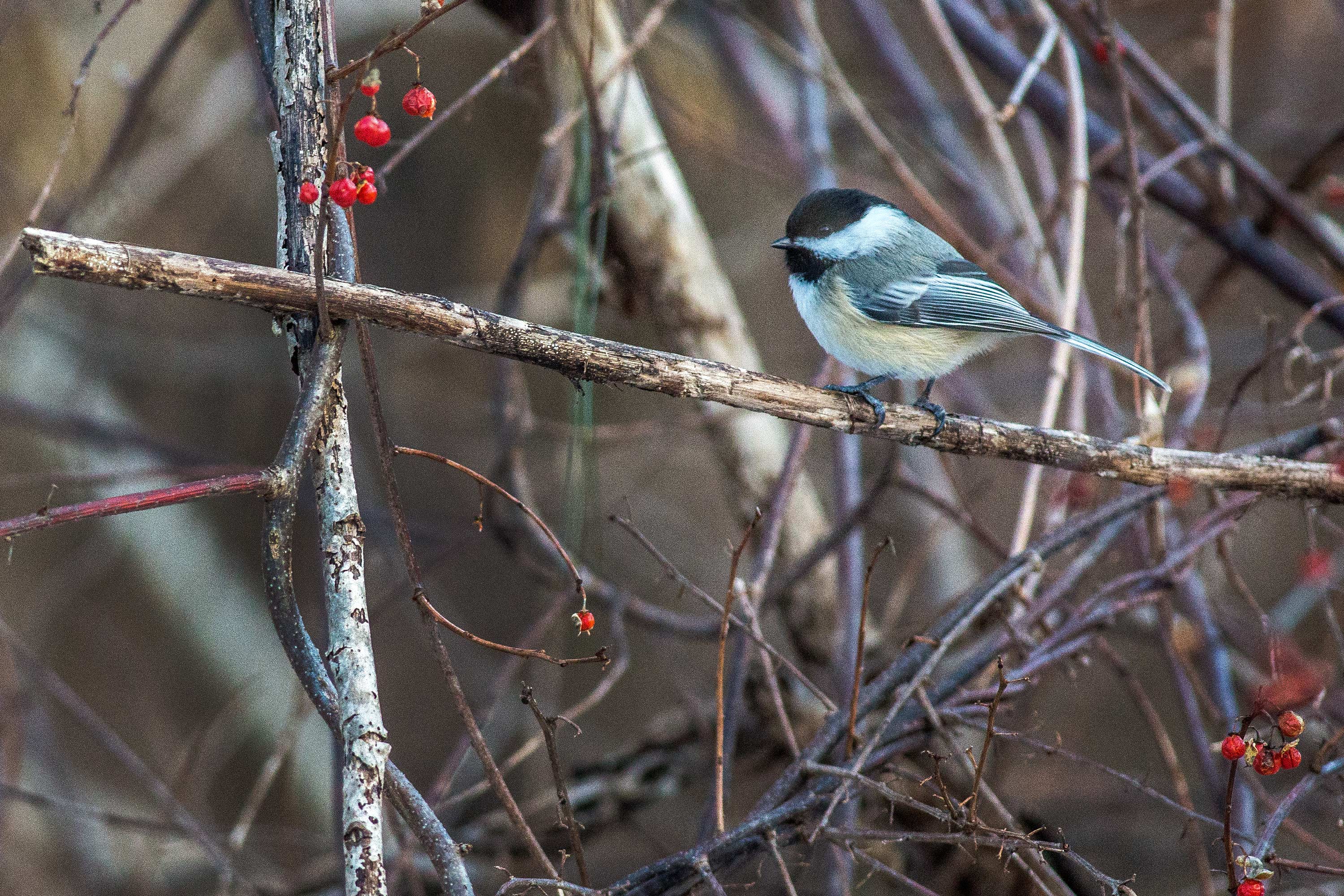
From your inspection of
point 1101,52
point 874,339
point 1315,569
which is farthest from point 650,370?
point 1101,52

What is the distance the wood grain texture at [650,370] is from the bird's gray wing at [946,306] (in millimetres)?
606

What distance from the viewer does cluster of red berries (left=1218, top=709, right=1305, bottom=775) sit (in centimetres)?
172

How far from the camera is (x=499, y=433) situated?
3.42m

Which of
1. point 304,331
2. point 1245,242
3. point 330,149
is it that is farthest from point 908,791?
point 330,149

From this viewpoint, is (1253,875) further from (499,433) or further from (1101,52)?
(1101,52)

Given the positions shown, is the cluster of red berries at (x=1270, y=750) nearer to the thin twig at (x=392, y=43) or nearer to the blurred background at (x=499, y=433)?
the blurred background at (x=499, y=433)

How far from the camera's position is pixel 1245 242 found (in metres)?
3.66

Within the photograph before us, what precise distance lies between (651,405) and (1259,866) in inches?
150

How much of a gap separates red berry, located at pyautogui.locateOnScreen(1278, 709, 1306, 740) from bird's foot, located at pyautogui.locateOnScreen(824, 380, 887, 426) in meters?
0.90

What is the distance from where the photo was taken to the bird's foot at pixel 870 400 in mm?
2125

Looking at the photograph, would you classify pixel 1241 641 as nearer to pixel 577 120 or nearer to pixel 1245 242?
pixel 1245 242

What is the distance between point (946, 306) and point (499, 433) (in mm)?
1537

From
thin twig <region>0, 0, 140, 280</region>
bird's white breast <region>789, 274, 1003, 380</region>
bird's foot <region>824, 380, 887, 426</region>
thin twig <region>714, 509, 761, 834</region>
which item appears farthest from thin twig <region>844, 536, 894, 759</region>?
thin twig <region>0, 0, 140, 280</region>

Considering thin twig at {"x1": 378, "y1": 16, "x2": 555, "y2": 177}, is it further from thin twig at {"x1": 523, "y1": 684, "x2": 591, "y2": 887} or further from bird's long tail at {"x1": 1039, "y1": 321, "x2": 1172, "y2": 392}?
bird's long tail at {"x1": 1039, "y1": 321, "x2": 1172, "y2": 392}
